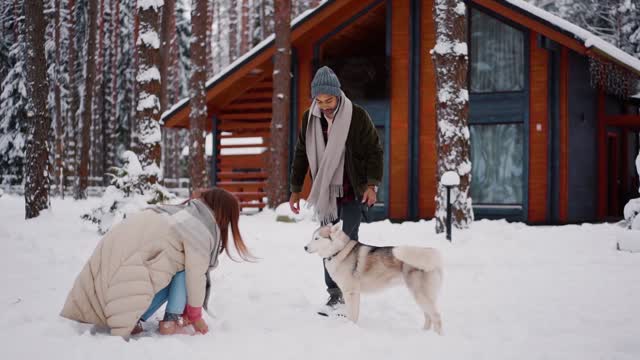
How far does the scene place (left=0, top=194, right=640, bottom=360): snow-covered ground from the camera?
3.69m

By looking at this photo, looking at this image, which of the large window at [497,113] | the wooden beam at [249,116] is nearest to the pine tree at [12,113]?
the wooden beam at [249,116]

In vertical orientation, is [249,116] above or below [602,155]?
above

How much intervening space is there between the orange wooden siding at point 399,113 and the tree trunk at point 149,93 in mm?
6667

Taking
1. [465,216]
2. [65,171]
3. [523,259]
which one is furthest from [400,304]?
[65,171]

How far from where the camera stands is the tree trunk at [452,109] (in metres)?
9.98

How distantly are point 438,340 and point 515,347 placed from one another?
0.51 metres

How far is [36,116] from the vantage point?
13047mm

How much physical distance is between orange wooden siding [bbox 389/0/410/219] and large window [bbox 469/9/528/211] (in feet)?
5.59

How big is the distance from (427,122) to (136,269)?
1188cm

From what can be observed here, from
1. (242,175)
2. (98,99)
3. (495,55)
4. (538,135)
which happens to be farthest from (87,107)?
(538,135)

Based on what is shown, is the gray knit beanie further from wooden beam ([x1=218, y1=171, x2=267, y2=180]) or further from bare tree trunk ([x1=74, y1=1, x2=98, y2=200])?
bare tree trunk ([x1=74, y1=1, x2=98, y2=200])

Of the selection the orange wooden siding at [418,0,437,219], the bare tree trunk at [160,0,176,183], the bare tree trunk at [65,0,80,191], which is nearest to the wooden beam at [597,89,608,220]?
the orange wooden siding at [418,0,437,219]

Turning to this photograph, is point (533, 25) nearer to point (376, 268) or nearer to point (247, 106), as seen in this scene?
point (247, 106)

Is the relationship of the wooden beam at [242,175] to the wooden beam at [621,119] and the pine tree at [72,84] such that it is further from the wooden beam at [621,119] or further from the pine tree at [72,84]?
the pine tree at [72,84]
